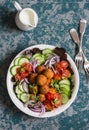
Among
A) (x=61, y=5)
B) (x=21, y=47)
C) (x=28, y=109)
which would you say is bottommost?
(x=28, y=109)

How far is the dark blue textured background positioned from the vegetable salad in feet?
0.20

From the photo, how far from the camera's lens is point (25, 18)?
1511mm

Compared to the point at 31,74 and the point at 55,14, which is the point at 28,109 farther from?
the point at 55,14

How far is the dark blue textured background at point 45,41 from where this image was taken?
1503mm

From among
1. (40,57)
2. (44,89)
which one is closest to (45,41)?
(40,57)

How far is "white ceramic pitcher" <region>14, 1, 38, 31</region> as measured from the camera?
4.92ft

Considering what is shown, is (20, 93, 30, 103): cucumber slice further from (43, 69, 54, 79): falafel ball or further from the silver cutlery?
the silver cutlery

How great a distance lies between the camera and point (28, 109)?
4.76 ft

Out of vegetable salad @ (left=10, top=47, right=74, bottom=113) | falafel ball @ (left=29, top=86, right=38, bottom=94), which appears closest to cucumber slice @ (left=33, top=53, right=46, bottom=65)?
vegetable salad @ (left=10, top=47, right=74, bottom=113)

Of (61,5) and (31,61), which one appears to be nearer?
(31,61)

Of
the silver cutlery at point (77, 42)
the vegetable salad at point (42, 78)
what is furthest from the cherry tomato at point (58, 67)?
the silver cutlery at point (77, 42)

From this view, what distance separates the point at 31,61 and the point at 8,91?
0.44 ft

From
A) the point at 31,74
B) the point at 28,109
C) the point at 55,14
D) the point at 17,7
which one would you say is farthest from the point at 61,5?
the point at 28,109

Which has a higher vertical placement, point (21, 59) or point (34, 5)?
point (34, 5)
